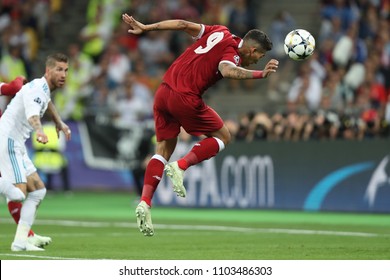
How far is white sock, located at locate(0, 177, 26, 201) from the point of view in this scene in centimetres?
1285

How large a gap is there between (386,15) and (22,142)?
14.8 metres

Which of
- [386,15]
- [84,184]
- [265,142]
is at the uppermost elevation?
[386,15]

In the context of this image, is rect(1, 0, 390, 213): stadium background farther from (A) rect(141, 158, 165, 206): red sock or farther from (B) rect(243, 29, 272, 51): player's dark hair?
(A) rect(141, 158, 165, 206): red sock

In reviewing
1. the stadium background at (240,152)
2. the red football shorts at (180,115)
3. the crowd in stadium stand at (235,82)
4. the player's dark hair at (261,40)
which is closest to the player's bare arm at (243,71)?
the player's dark hair at (261,40)

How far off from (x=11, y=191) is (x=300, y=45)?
3.83 metres

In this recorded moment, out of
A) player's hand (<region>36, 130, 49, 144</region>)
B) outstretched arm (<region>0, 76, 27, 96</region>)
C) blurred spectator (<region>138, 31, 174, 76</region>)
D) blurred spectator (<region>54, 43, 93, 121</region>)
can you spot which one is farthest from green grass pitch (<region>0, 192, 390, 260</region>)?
blurred spectator (<region>138, 31, 174, 76</region>)

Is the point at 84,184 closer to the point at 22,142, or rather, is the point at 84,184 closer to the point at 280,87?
the point at 280,87

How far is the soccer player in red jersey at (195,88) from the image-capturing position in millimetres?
13219

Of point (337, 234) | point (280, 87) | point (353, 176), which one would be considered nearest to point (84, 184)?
point (280, 87)

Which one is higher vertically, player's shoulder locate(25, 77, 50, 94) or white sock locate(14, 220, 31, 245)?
player's shoulder locate(25, 77, 50, 94)

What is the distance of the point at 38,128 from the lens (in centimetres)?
1245

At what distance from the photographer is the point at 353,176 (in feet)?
65.7

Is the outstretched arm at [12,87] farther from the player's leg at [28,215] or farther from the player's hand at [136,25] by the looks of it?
the player's hand at [136,25]

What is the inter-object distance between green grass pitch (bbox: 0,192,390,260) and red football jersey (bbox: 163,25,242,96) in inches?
78.6
